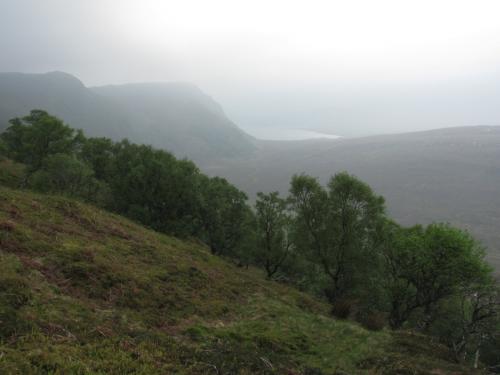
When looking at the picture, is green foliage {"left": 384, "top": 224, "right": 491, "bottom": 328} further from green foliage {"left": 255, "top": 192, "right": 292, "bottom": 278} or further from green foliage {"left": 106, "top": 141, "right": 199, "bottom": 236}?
green foliage {"left": 106, "top": 141, "right": 199, "bottom": 236}

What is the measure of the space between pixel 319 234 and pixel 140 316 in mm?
27829

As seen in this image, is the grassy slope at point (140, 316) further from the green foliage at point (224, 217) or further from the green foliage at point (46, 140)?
the green foliage at point (46, 140)

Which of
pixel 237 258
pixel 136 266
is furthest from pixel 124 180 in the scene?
pixel 136 266

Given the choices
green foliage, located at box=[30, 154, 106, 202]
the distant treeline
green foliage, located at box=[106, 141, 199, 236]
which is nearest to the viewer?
the distant treeline

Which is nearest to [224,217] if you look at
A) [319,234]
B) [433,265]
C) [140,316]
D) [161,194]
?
[161,194]

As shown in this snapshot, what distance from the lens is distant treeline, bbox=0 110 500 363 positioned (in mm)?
28969

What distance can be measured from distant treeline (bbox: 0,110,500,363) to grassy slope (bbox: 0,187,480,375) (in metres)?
8.34

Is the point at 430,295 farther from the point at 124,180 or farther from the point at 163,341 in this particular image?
the point at 124,180

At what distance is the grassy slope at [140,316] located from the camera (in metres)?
9.60

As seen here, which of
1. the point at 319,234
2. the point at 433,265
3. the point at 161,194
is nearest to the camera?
the point at 433,265

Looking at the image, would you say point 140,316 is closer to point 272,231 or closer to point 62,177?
point 272,231

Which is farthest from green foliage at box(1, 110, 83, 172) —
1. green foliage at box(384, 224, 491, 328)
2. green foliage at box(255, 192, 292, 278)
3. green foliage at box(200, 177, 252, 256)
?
green foliage at box(384, 224, 491, 328)

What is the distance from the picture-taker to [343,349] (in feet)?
55.7

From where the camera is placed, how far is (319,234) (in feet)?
126
